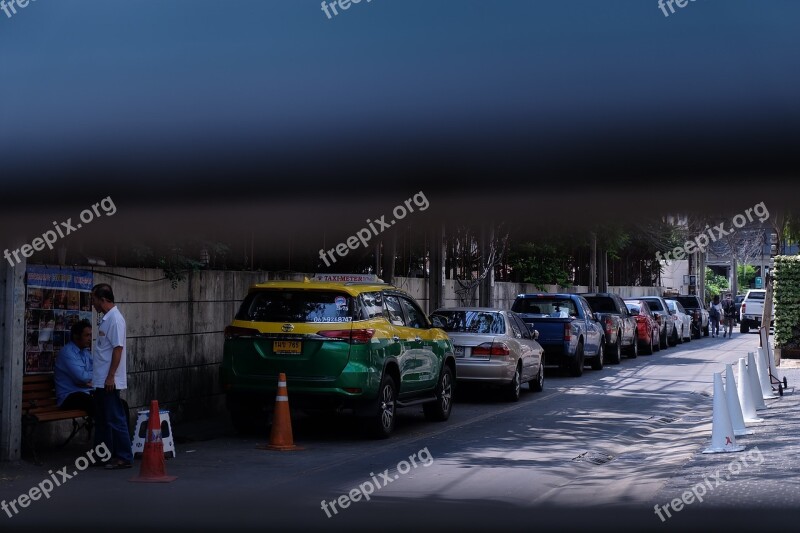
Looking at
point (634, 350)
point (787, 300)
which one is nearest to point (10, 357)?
point (787, 300)

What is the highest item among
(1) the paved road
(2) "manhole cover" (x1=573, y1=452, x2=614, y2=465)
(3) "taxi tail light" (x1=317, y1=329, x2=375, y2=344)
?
(3) "taxi tail light" (x1=317, y1=329, x2=375, y2=344)

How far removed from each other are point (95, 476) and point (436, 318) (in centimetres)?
827

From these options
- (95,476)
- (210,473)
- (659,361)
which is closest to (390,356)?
(210,473)

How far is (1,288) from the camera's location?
32.0ft

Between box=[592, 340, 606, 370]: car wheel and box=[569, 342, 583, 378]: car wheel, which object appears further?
box=[592, 340, 606, 370]: car wheel

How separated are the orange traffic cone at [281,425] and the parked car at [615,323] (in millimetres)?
14360

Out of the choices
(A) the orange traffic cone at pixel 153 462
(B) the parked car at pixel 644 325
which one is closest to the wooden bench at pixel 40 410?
(A) the orange traffic cone at pixel 153 462

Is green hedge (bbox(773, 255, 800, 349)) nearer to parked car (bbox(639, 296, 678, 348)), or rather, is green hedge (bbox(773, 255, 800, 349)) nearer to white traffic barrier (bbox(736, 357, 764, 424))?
white traffic barrier (bbox(736, 357, 764, 424))

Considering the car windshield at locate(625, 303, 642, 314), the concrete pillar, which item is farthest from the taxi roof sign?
the car windshield at locate(625, 303, 642, 314)

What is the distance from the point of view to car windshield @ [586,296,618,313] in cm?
2630

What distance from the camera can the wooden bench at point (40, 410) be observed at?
32.5ft

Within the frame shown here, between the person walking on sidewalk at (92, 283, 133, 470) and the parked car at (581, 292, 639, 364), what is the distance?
53.0 ft

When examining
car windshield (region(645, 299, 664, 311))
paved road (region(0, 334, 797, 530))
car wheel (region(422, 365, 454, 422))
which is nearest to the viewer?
paved road (region(0, 334, 797, 530))

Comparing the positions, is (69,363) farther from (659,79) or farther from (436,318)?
(659,79)
